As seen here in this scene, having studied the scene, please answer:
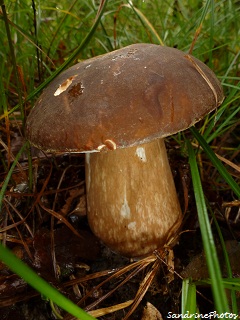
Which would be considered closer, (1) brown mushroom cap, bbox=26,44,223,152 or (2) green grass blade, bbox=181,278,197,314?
(2) green grass blade, bbox=181,278,197,314

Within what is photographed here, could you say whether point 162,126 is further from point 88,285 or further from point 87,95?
point 88,285

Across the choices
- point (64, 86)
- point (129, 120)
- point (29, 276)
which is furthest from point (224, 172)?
point (29, 276)

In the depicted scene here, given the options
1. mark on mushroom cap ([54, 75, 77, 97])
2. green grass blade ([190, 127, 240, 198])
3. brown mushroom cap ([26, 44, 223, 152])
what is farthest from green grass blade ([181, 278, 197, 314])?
mark on mushroom cap ([54, 75, 77, 97])

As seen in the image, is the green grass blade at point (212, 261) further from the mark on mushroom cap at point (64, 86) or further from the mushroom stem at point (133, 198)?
the mark on mushroom cap at point (64, 86)

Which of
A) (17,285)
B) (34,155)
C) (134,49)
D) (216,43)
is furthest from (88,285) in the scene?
(216,43)

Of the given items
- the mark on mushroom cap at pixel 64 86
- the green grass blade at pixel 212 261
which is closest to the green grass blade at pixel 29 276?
the green grass blade at pixel 212 261

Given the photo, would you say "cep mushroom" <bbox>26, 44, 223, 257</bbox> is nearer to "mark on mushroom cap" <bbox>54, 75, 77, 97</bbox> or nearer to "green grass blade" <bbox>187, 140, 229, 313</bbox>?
"mark on mushroom cap" <bbox>54, 75, 77, 97</bbox>
